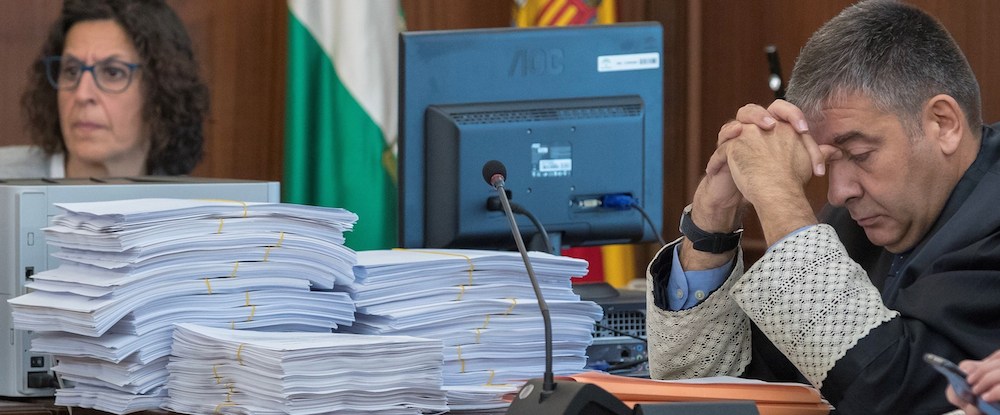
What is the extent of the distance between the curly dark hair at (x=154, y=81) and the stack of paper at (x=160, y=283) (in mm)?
1387

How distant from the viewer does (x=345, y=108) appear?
3557 millimetres

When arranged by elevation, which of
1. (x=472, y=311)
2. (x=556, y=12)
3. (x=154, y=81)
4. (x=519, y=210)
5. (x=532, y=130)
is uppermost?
(x=556, y=12)

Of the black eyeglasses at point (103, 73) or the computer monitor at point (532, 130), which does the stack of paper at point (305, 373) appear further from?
the black eyeglasses at point (103, 73)

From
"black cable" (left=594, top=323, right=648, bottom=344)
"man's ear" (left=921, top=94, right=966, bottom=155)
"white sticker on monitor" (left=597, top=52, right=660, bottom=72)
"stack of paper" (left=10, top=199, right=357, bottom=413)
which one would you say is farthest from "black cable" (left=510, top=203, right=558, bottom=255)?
"man's ear" (left=921, top=94, right=966, bottom=155)

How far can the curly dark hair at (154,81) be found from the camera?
3.07 meters

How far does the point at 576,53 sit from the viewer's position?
7.02ft

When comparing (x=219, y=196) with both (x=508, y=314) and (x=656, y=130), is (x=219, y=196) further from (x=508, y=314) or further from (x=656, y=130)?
(x=656, y=130)

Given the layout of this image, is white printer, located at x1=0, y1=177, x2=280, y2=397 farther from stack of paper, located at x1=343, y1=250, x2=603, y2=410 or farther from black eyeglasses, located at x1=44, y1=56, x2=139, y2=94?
black eyeglasses, located at x1=44, y1=56, x2=139, y2=94

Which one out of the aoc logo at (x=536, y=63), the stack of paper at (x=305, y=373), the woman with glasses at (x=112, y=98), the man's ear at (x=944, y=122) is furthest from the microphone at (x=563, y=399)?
the woman with glasses at (x=112, y=98)

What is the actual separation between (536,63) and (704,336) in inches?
24.5

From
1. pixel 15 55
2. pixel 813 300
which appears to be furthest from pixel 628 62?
pixel 15 55

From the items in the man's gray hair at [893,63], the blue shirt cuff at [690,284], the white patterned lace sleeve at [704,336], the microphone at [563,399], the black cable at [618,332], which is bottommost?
the black cable at [618,332]

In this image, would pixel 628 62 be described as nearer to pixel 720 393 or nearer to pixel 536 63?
pixel 536 63

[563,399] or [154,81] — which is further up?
[154,81]
